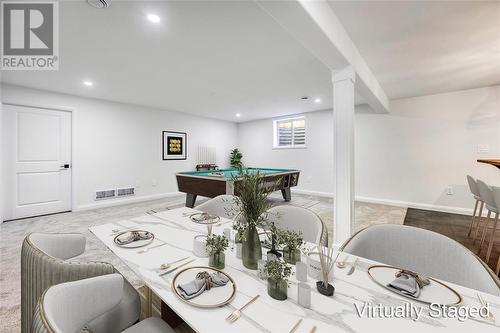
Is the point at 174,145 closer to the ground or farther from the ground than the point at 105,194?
farther from the ground

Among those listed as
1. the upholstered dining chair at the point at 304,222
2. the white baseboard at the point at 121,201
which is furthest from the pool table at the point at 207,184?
the upholstered dining chair at the point at 304,222

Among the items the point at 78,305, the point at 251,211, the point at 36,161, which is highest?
the point at 36,161

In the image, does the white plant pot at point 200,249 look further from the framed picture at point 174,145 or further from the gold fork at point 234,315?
the framed picture at point 174,145

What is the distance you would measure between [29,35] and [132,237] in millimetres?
2572

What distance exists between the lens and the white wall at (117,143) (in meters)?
4.38

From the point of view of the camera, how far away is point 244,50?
259cm

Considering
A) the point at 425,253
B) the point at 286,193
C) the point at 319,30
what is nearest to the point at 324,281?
the point at 425,253

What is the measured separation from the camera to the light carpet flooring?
5.81 ft

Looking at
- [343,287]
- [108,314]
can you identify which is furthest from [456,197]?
[108,314]

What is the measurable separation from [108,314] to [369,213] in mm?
4386

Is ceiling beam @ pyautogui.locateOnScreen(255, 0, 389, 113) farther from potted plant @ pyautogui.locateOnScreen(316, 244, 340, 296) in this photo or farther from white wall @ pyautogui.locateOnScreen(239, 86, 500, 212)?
white wall @ pyautogui.locateOnScreen(239, 86, 500, 212)

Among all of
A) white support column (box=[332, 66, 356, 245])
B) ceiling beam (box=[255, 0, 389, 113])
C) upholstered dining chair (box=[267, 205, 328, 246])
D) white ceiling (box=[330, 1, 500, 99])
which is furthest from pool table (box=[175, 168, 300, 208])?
white ceiling (box=[330, 1, 500, 99])

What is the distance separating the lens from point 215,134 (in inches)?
282

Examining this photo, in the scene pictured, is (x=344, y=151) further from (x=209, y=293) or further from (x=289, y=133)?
(x=289, y=133)
